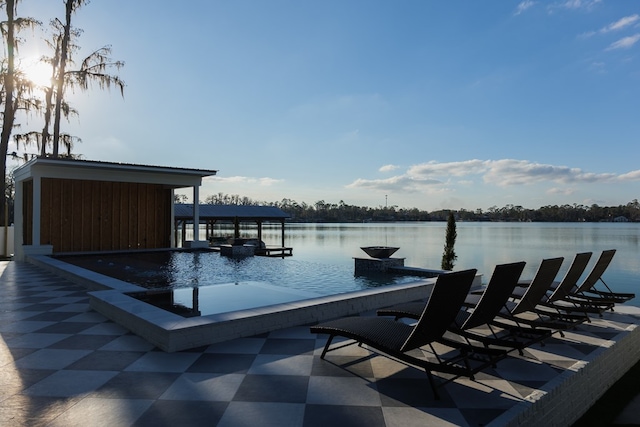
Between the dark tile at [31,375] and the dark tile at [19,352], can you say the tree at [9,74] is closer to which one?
the dark tile at [19,352]

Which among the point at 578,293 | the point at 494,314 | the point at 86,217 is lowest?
the point at 578,293

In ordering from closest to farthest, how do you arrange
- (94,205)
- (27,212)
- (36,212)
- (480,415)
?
(480,415) < (36,212) < (27,212) < (94,205)

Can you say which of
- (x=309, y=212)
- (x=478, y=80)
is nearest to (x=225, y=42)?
(x=478, y=80)

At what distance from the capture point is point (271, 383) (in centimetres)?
324

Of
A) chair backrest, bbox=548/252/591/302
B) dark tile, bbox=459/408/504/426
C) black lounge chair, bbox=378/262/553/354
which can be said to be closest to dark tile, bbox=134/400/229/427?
dark tile, bbox=459/408/504/426

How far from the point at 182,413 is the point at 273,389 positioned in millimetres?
682

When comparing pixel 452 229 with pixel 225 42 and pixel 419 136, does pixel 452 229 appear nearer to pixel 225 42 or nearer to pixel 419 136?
pixel 419 136

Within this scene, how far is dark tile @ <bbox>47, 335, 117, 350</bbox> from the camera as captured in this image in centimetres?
414

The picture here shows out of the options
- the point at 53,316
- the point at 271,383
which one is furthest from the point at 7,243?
the point at 271,383

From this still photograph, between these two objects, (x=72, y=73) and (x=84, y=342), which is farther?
(x=72, y=73)

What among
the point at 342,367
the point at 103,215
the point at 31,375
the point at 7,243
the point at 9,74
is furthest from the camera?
the point at 7,243

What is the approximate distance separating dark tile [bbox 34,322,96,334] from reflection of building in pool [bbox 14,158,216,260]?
956 cm

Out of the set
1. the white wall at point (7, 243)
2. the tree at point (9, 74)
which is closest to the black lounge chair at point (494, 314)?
the white wall at point (7, 243)

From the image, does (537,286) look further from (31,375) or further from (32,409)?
(31,375)
